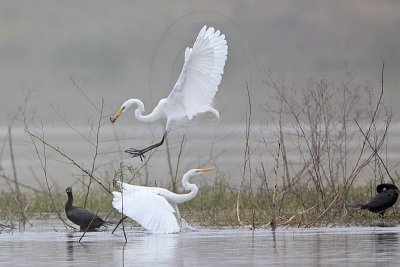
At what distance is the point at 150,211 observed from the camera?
16.5m

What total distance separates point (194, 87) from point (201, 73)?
370 mm

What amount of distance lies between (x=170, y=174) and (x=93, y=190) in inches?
58.7

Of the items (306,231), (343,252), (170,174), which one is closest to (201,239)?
(306,231)

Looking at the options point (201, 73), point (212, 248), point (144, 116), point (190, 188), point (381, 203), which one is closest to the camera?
point (212, 248)

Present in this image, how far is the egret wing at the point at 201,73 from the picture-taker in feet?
61.3

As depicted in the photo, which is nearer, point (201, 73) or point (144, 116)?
point (201, 73)

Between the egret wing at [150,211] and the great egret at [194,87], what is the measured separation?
252cm

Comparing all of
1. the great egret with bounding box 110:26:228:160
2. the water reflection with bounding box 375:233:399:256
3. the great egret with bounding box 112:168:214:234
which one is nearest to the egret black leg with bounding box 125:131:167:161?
the great egret with bounding box 110:26:228:160

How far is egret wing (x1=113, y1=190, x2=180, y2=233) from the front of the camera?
53.7ft

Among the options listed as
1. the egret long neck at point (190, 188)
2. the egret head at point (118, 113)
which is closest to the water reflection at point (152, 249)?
the egret long neck at point (190, 188)

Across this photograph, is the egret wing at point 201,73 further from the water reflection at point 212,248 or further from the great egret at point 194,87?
the water reflection at point 212,248

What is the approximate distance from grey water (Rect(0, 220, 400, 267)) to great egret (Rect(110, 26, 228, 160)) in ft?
9.46

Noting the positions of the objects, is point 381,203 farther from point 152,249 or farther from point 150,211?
point 152,249

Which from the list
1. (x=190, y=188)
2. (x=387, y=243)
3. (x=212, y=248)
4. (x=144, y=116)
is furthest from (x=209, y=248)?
(x=144, y=116)
